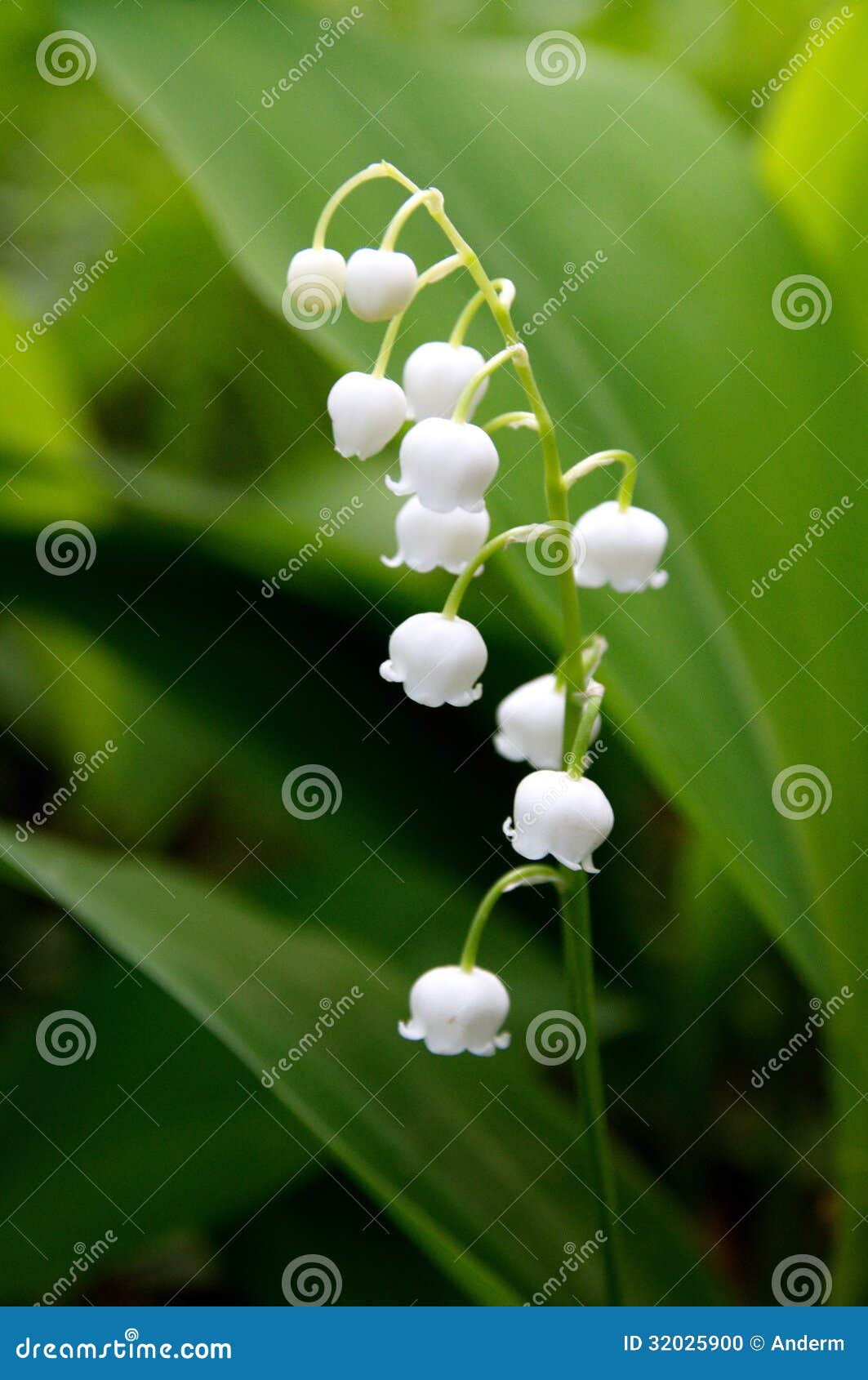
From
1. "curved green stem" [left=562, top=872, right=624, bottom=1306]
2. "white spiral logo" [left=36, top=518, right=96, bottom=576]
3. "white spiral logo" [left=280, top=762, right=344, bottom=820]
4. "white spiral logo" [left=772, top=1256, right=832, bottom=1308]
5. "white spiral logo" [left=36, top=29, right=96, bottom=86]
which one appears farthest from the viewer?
"white spiral logo" [left=36, top=29, right=96, bottom=86]

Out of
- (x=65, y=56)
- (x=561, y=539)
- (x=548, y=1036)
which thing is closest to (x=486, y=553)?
(x=561, y=539)

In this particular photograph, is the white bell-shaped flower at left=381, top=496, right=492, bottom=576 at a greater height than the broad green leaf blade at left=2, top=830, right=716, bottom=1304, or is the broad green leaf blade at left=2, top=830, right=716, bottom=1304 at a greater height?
the white bell-shaped flower at left=381, top=496, right=492, bottom=576

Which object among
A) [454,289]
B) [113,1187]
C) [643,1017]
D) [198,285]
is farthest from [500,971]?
[198,285]

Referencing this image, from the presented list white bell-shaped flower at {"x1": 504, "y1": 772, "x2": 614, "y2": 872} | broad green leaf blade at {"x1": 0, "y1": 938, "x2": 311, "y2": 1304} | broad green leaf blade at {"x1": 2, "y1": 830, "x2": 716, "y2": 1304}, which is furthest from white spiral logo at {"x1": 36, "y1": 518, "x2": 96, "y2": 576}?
white bell-shaped flower at {"x1": 504, "y1": 772, "x2": 614, "y2": 872}

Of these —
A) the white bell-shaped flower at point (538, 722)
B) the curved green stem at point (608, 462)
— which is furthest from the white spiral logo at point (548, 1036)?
the curved green stem at point (608, 462)

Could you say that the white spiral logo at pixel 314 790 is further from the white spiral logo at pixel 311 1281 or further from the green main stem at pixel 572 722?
the green main stem at pixel 572 722

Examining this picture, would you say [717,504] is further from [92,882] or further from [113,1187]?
[113,1187]

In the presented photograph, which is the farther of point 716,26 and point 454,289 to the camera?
point 716,26

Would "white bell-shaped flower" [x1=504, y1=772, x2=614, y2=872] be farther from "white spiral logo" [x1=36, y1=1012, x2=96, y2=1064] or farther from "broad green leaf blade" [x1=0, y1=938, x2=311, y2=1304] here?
"white spiral logo" [x1=36, y1=1012, x2=96, y2=1064]

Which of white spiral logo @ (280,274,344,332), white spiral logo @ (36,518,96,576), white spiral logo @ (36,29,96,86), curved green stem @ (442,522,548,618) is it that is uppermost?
white spiral logo @ (36,29,96,86)
